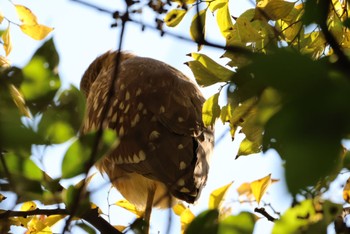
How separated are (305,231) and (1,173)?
0.42 meters

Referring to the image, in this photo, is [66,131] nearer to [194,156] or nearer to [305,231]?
[305,231]

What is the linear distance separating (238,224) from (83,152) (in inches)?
8.7

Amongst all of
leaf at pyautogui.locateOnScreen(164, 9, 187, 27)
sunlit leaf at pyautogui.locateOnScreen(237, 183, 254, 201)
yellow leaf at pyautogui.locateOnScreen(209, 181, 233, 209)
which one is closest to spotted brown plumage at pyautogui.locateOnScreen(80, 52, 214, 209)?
sunlit leaf at pyautogui.locateOnScreen(237, 183, 254, 201)

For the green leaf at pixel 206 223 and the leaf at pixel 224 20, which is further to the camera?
the leaf at pixel 224 20

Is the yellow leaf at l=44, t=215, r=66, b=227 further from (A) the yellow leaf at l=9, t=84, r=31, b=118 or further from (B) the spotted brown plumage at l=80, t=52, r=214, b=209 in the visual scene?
(A) the yellow leaf at l=9, t=84, r=31, b=118

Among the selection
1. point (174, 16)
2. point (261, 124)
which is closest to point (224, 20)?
point (174, 16)

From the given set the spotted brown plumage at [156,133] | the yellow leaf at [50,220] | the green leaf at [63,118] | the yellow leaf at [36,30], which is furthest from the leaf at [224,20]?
the green leaf at [63,118]

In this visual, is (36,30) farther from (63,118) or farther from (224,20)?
(63,118)

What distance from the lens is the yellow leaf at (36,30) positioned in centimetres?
192

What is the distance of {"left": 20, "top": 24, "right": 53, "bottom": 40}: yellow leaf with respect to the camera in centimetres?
192

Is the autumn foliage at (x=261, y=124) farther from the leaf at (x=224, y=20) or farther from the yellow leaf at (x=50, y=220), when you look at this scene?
the yellow leaf at (x=50, y=220)

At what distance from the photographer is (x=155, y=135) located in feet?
10.6

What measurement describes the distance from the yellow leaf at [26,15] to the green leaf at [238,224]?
4.41ft

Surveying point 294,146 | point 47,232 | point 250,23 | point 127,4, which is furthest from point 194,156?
point 294,146
